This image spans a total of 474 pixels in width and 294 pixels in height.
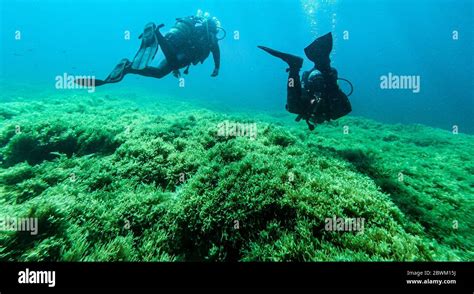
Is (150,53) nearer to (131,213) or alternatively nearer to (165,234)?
(131,213)

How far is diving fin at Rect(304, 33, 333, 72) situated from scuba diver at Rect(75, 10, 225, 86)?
14.8 ft

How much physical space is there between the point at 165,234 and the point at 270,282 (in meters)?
2.30

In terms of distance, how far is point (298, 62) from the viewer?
8797mm

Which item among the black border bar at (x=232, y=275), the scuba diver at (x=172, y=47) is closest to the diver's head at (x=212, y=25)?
the scuba diver at (x=172, y=47)

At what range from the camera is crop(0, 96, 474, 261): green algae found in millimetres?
4172

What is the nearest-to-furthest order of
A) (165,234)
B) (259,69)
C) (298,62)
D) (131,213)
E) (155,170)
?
(165,234), (131,213), (155,170), (298,62), (259,69)

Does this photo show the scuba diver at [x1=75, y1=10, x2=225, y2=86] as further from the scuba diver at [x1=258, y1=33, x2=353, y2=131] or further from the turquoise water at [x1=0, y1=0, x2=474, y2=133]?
the turquoise water at [x1=0, y1=0, x2=474, y2=133]

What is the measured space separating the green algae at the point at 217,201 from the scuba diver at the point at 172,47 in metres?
2.39

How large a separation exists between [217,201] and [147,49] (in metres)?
7.28

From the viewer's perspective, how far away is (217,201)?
5449mm

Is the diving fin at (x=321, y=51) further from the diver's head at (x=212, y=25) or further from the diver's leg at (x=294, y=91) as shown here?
the diver's head at (x=212, y=25)

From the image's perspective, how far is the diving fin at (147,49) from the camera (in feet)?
31.7

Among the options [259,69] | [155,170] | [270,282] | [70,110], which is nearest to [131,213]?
[155,170]

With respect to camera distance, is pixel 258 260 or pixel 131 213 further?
pixel 131 213
